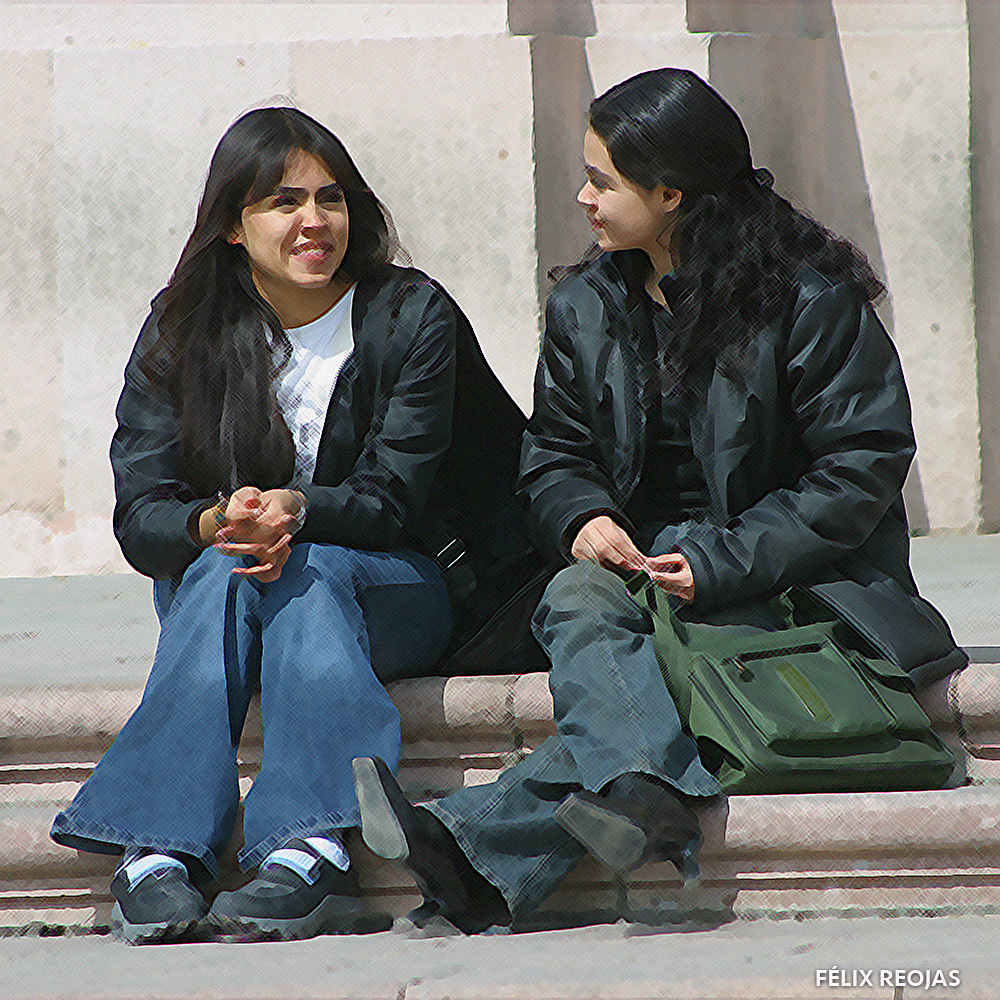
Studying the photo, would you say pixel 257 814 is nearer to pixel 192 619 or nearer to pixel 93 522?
pixel 192 619

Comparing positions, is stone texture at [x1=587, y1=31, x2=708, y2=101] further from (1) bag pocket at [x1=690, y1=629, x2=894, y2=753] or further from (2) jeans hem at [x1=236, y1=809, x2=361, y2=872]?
(2) jeans hem at [x1=236, y1=809, x2=361, y2=872]

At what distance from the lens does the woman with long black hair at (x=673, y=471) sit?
2234 mm

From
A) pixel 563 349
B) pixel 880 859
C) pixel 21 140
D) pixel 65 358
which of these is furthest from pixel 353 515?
pixel 21 140

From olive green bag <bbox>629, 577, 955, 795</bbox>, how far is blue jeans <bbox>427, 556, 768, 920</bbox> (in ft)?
0.19

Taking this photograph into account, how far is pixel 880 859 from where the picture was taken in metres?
2.33

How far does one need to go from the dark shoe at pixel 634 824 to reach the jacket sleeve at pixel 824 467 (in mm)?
423

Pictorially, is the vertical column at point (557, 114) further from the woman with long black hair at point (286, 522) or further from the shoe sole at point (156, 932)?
the shoe sole at point (156, 932)

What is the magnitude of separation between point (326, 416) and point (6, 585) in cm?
299

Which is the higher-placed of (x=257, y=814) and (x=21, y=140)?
(x=21, y=140)

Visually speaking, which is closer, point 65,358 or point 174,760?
point 174,760

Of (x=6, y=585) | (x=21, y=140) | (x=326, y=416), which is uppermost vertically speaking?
(x=21, y=140)

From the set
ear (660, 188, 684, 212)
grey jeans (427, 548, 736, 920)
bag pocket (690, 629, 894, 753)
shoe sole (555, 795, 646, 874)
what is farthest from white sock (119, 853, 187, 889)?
ear (660, 188, 684, 212)

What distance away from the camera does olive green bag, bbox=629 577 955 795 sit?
2260 mm

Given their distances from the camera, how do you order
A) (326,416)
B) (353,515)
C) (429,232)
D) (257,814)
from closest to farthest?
1. (257,814)
2. (353,515)
3. (326,416)
4. (429,232)
